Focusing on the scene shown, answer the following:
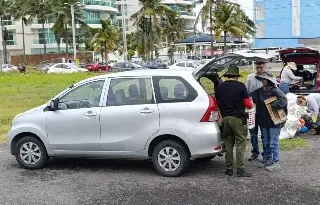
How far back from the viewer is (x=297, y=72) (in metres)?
14.7

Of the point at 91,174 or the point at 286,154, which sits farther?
the point at 286,154

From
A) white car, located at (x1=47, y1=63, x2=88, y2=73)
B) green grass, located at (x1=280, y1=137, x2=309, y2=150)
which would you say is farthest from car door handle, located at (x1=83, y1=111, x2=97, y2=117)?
white car, located at (x1=47, y1=63, x2=88, y2=73)

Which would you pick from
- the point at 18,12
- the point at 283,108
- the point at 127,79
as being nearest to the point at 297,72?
the point at 283,108

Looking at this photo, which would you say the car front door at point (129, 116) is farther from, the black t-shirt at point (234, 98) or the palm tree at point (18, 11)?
the palm tree at point (18, 11)

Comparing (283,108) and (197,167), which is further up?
(283,108)

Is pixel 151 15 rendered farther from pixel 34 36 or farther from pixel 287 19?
pixel 34 36

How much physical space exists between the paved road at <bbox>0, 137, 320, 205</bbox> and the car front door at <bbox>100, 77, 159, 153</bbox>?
532 millimetres

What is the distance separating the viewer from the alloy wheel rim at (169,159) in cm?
735

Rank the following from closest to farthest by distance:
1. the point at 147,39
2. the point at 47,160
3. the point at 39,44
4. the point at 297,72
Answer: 1. the point at 47,160
2. the point at 297,72
3. the point at 147,39
4. the point at 39,44

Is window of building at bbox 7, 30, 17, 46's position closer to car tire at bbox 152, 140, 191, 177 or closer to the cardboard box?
car tire at bbox 152, 140, 191, 177

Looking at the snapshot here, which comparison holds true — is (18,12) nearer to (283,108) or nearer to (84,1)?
(84,1)

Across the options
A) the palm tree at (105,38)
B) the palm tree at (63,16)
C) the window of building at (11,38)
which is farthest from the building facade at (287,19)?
the window of building at (11,38)

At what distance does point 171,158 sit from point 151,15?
5030 cm

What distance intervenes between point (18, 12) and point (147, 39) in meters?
22.3
